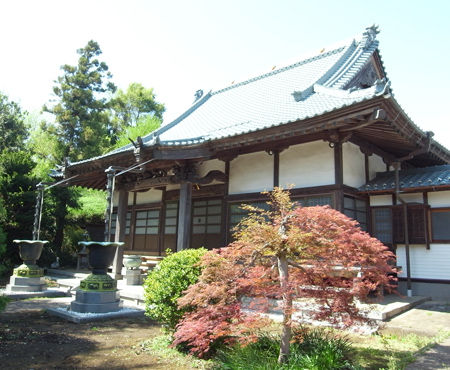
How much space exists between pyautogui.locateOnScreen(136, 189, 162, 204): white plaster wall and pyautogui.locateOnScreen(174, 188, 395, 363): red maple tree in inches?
371

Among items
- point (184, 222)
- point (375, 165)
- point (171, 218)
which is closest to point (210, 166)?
point (184, 222)

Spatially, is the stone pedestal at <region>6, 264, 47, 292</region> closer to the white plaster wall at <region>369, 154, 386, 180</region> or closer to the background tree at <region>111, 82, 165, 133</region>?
the white plaster wall at <region>369, 154, 386, 180</region>

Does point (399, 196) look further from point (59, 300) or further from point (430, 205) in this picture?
point (59, 300)

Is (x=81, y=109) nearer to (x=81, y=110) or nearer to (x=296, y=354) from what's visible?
(x=81, y=110)

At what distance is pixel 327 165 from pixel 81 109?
67.9ft

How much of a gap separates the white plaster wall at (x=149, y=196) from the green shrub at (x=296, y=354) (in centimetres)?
931

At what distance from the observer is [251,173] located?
9891 mm

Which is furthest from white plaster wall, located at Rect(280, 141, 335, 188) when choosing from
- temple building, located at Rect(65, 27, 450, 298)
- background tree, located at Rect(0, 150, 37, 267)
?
background tree, located at Rect(0, 150, 37, 267)

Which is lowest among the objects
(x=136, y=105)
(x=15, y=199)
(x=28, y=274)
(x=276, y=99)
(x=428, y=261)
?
(x=28, y=274)

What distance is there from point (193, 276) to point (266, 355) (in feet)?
4.78

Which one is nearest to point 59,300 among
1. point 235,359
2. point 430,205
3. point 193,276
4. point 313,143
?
point 193,276

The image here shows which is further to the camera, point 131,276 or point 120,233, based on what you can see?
point 120,233

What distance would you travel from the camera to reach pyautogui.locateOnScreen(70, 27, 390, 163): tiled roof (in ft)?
29.6

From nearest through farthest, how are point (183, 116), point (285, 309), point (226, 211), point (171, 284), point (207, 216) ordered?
1. point (285, 309)
2. point (171, 284)
3. point (226, 211)
4. point (207, 216)
5. point (183, 116)
